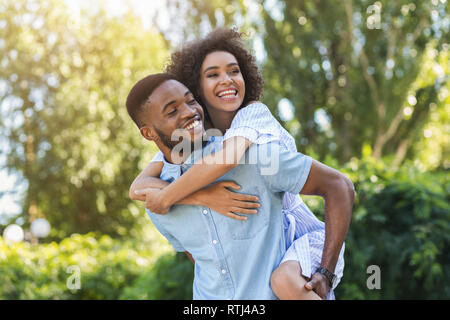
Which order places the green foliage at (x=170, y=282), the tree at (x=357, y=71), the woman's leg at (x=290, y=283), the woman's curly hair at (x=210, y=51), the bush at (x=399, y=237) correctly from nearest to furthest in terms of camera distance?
the woman's leg at (x=290, y=283) < the woman's curly hair at (x=210, y=51) < the bush at (x=399, y=237) < the green foliage at (x=170, y=282) < the tree at (x=357, y=71)

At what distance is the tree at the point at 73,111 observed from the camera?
13984 millimetres

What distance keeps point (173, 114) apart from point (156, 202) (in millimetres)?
309

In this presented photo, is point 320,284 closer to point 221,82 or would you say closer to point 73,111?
point 221,82

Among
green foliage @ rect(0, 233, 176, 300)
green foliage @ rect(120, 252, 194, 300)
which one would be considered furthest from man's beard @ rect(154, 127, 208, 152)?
green foliage @ rect(0, 233, 176, 300)

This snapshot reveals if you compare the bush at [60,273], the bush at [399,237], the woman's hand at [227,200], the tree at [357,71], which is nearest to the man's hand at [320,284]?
the woman's hand at [227,200]

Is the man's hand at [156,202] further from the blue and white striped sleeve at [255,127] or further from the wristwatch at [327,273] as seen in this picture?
the wristwatch at [327,273]

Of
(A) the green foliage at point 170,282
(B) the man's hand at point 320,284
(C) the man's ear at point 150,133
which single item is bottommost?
(A) the green foliage at point 170,282

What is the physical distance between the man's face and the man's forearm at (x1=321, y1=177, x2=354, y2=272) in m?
0.49

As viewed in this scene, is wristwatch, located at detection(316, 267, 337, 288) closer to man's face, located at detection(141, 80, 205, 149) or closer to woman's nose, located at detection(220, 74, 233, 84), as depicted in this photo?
man's face, located at detection(141, 80, 205, 149)

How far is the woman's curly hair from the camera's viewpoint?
196 centimetres

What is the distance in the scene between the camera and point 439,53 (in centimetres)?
1018

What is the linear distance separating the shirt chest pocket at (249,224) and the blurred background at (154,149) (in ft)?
3.12
